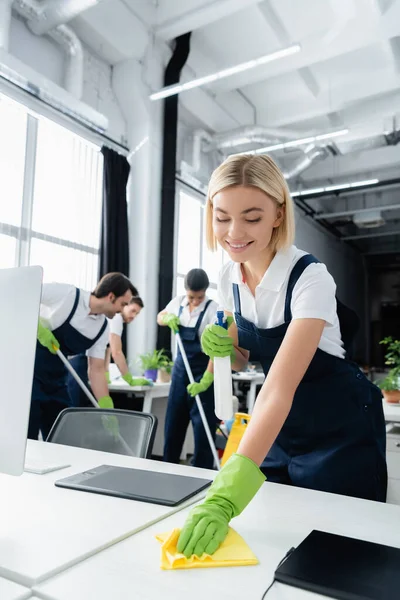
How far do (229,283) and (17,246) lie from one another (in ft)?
9.79

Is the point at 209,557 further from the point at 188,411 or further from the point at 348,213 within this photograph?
the point at 348,213

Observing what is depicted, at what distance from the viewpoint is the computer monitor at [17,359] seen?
0.83m

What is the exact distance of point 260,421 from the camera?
3.08 feet

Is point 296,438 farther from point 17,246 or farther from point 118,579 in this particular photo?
point 17,246

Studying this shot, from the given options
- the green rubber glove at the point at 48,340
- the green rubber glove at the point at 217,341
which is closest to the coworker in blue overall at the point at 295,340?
the green rubber glove at the point at 217,341

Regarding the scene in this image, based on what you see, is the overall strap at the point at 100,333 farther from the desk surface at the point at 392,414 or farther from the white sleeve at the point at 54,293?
the desk surface at the point at 392,414

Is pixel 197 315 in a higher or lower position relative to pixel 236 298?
higher

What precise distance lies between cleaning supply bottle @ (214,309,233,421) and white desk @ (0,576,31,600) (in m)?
0.90

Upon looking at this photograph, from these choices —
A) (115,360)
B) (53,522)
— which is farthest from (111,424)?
(115,360)

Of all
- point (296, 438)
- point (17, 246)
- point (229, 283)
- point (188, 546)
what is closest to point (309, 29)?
point (17, 246)

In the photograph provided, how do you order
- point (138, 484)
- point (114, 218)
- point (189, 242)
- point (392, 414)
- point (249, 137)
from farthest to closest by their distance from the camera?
point (189, 242) → point (249, 137) → point (114, 218) → point (392, 414) → point (138, 484)

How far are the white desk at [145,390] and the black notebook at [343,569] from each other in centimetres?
310

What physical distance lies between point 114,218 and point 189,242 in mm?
1758

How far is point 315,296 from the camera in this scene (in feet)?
3.44
